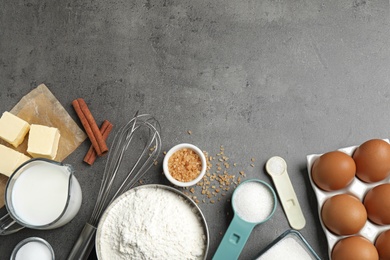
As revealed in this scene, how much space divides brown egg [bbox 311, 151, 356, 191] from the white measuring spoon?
10 cm

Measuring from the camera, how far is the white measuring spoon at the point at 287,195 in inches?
54.9

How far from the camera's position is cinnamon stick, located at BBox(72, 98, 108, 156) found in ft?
4.64

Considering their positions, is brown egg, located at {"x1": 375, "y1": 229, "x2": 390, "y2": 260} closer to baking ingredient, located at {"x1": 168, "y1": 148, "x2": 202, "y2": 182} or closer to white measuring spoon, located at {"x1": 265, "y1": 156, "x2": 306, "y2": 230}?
white measuring spoon, located at {"x1": 265, "y1": 156, "x2": 306, "y2": 230}

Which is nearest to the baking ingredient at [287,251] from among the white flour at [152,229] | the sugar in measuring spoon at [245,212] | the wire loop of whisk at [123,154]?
the sugar in measuring spoon at [245,212]

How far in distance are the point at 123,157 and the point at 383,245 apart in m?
0.85

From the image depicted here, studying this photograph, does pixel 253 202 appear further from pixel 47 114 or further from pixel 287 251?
pixel 47 114

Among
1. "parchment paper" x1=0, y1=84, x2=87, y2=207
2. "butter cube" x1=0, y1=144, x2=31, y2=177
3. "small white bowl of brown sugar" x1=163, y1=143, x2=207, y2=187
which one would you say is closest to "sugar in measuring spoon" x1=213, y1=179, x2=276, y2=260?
"small white bowl of brown sugar" x1=163, y1=143, x2=207, y2=187

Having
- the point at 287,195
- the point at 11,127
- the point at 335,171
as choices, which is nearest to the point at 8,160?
the point at 11,127

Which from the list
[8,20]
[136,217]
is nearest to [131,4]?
[8,20]

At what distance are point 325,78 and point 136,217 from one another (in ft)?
2.58

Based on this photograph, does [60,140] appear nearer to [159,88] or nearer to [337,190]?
[159,88]

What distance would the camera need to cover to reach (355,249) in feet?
4.13

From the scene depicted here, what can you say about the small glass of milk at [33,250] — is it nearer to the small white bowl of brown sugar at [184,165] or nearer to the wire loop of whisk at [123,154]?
the wire loop of whisk at [123,154]

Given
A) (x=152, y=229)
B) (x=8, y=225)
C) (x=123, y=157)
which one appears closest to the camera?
(x=152, y=229)
